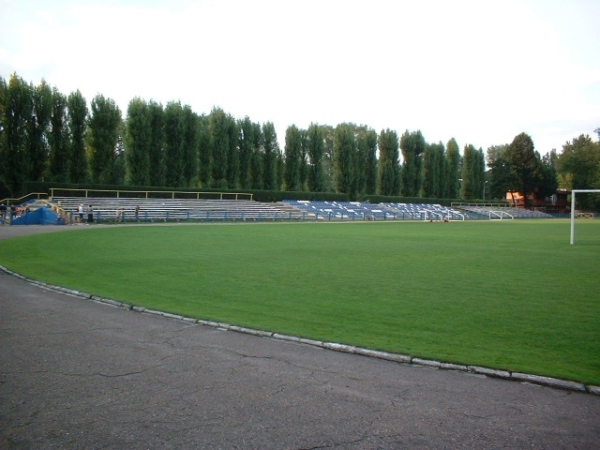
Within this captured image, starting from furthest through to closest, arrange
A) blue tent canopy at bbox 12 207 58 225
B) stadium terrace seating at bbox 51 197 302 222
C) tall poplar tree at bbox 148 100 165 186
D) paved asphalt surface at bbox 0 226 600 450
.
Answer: tall poplar tree at bbox 148 100 165 186 < stadium terrace seating at bbox 51 197 302 222 < blue tent canopy at bbox 12 207 58 225 < paved asphalt surface at bbox 0 226 600 450

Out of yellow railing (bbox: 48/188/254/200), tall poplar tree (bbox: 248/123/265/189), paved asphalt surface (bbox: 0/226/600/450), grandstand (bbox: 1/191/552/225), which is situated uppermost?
tall poplar tree (bbox: 248/123/265/189)

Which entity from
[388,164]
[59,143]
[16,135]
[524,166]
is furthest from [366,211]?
[524,166]

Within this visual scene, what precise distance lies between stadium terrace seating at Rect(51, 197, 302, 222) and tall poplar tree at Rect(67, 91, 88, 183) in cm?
750

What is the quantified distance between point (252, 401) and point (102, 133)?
173 ft

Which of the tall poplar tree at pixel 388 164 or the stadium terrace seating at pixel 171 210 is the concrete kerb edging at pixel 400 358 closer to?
the stadium terrace seating at pixel 171 210

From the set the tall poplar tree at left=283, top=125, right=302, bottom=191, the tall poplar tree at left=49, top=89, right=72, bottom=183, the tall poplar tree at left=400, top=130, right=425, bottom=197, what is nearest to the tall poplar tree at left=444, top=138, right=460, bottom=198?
the tall poplar tree at left=400, top=130, right=425, bottom=197

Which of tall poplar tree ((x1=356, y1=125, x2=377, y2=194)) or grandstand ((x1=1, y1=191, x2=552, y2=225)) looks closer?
grandstand ((x1=1, y1=191, x2=552, y2=225))

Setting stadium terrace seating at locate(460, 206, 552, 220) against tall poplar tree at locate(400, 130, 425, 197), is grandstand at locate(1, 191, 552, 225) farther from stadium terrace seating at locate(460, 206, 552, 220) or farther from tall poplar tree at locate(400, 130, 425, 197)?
tall poplar tree at locate(400, 130, 425, 197)

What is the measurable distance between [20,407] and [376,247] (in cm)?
1578

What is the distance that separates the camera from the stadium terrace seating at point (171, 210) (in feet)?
126

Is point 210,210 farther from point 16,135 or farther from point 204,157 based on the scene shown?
point 16,135

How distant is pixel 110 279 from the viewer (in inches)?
428

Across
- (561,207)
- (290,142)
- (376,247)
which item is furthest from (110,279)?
(561,207)

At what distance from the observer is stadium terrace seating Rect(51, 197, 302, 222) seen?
38406 mm
